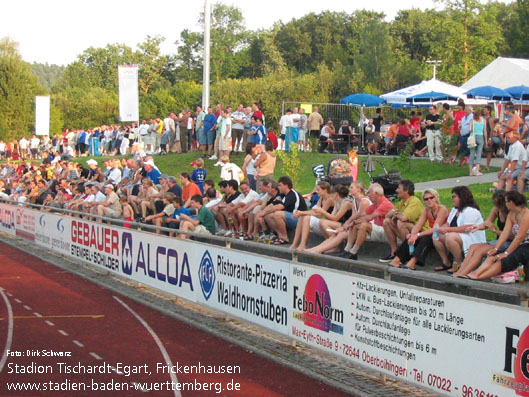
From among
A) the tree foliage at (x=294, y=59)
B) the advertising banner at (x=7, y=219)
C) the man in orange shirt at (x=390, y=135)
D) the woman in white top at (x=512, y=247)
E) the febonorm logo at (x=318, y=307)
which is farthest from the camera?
the tree foliage at (x=294, y=59)

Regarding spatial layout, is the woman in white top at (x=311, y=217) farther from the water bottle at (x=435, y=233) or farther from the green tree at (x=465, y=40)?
the green tree at (x=465, y=40)

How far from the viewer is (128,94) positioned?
3241cm

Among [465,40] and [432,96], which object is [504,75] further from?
[465,40]

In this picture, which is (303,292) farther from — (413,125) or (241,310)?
(413,125)

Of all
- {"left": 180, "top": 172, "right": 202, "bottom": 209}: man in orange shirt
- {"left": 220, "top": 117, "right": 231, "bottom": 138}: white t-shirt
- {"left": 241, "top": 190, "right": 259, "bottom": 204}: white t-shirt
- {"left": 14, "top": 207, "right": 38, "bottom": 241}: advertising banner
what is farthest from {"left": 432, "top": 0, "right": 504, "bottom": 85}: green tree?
{"left": 241, "top": 190, "right": 259, "bottom": 204}: white t-shirt

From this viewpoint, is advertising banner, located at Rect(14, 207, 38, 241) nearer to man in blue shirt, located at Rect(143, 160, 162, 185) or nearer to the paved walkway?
man in blue shirt, located at Rect(143, 160, 162, 185)

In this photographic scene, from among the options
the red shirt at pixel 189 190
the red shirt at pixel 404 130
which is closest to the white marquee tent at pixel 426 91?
the red shirt at pixel 404 130

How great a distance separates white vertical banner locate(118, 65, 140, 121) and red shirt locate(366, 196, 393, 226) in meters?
19.5

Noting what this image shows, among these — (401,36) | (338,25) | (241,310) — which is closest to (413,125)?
(241,310)

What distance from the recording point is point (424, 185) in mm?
20641

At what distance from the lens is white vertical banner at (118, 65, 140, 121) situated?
31.9m

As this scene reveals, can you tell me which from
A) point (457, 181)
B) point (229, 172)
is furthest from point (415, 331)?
point (229, 172)

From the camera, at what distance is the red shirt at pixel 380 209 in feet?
44.4

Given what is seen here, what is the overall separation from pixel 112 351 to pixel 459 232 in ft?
16.9
